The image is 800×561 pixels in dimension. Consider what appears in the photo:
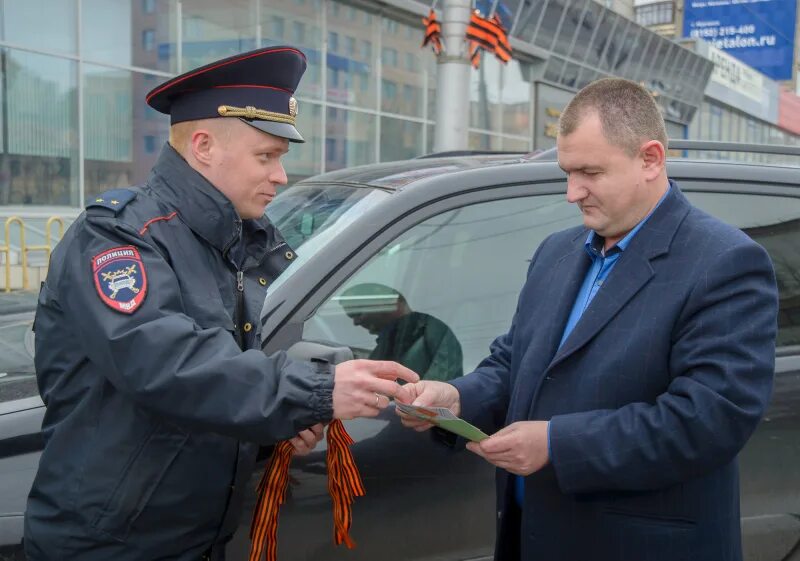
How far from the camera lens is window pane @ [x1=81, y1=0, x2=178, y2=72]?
11.5m

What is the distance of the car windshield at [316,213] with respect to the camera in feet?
8.27

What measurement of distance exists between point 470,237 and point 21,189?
9.68m

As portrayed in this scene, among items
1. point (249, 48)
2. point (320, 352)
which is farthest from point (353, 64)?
point (320, 352)

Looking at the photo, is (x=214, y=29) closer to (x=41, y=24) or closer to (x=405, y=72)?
(x=41, y=24)

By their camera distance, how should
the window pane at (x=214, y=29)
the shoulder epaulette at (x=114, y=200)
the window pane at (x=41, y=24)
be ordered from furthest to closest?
1. the window pane at (x=214, y=29)
2. the window pane at (x=41, y=24)
3. the shoulder epaulette at (x=114, y=200)

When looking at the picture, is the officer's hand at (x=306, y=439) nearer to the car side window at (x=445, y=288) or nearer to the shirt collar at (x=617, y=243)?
the car side window at (x=445, y=288)

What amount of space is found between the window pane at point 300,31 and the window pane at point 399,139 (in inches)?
77.7

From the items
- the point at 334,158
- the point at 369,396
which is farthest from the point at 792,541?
the point at 334,158

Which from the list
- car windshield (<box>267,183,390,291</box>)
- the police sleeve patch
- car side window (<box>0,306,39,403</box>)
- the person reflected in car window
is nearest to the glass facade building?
car side window (<box>0,306,39,403</box>)

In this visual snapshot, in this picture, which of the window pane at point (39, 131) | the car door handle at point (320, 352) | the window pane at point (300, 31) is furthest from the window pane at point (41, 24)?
the car door handle at point (320, 352)

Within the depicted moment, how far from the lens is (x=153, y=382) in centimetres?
153

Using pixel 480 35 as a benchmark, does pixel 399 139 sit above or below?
below

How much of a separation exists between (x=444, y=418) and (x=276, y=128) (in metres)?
0.71

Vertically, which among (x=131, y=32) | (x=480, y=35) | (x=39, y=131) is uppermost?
(x=131, y=32)
